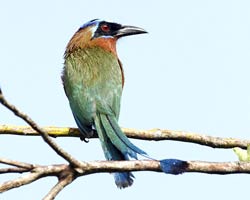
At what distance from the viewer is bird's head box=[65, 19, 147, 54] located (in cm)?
888

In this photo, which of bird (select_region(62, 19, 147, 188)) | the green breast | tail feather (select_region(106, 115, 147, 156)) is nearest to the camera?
tail feather (select_region(106, 115, 147, 156))

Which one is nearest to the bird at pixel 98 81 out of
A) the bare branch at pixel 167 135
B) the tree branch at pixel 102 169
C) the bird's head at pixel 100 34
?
the bird's head at pixel 100 34

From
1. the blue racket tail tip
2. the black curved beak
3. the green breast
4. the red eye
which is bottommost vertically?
the green breast

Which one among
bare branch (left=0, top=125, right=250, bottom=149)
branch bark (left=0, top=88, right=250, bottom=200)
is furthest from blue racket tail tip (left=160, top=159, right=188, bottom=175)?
bare branch (left=0, top=125, right=250, bottom=149)

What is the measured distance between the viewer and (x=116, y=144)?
237 inches

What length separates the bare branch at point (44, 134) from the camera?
3123mm

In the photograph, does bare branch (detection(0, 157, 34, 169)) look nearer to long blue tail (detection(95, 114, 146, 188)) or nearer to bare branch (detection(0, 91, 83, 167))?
bare branch (detection(0, 91, 83, 167))

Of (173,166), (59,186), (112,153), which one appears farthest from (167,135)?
(59,186)

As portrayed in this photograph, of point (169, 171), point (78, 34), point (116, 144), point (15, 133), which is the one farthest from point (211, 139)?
point (78, 34)

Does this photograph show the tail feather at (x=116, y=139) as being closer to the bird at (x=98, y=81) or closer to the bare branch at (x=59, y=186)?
the bird at (x=98, y=81)

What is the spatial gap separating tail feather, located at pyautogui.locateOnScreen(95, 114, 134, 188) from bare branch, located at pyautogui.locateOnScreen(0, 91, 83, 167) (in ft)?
4.38

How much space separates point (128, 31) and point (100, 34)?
14.8 inches

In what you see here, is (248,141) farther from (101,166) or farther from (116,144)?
(101,166)

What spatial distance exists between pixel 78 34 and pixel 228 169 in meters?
5.46
